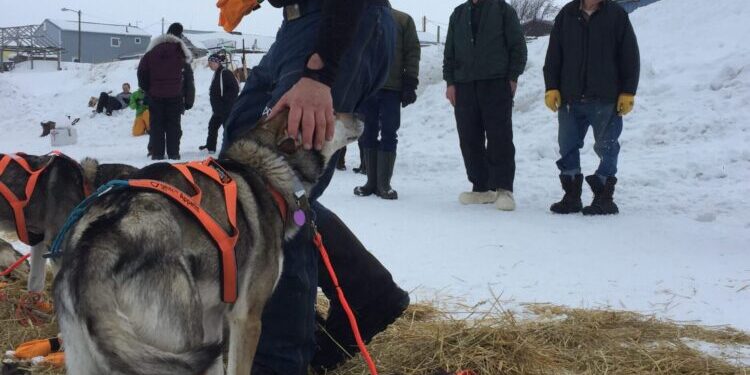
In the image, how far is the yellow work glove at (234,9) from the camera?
2515 mm

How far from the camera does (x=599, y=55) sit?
17.8 feet

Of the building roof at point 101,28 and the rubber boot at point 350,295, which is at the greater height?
the building roof at point 101,28

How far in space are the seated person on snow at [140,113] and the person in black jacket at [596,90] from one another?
1101 centimetres

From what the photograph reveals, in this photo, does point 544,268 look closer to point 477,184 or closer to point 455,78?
point 477,184

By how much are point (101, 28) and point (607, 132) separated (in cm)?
6109

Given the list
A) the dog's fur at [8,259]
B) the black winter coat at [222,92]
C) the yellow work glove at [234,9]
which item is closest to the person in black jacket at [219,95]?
the black winter coat at [222,92]

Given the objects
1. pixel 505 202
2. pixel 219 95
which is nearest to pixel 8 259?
pixel 505 202

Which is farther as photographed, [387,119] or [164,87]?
[164,87]

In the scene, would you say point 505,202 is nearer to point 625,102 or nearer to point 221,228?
point 625,102

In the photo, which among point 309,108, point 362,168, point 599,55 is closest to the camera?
point 309,108

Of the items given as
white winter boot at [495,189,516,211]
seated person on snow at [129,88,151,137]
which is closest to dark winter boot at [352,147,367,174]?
white winter boot at [495,189,516,211]

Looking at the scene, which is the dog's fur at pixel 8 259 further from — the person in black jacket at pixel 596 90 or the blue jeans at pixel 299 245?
the person in black jacket at pixel 596 90

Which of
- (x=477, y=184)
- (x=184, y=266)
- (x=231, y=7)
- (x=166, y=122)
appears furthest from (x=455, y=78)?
(x=166, y=122)

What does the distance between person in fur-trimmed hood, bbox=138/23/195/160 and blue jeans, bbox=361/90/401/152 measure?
14.8 ft
